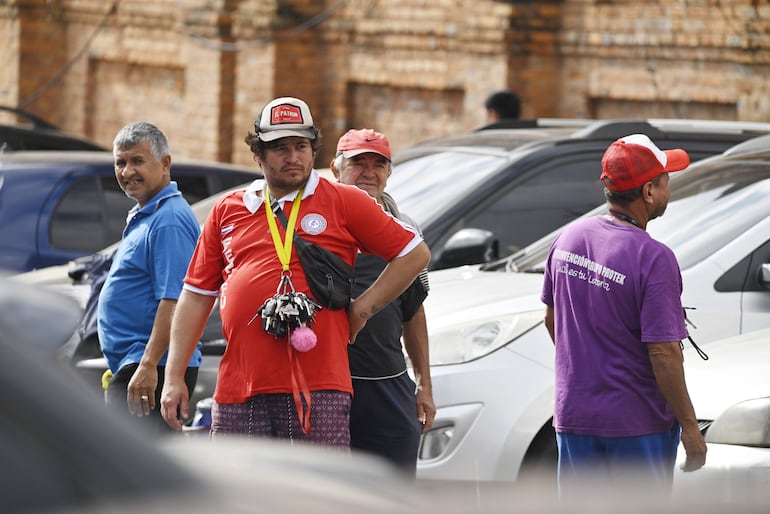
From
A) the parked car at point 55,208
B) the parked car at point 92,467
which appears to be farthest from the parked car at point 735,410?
the parked car at point 55,208

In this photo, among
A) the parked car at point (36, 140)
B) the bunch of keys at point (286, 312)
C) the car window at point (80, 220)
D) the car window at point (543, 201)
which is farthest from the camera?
the parked car at point (36, 140)

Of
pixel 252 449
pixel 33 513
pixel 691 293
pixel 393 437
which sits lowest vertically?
pixel 393 437

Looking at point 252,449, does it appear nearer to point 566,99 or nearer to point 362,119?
point 566,99

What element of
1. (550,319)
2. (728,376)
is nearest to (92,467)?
(550,319)

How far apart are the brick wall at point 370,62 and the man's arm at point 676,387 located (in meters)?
7.84

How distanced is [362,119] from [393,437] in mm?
11155

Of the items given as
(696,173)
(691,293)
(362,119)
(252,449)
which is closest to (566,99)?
(362,119)

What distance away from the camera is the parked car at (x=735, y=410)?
4.73m

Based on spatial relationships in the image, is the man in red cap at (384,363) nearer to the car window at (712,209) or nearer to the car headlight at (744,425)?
the car headlight at (744,425)

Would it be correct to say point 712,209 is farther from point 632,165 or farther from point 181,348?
point 181,348

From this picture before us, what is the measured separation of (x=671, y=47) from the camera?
12688mm

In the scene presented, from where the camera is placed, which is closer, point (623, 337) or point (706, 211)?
point (623, 337)

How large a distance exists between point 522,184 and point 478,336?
5.94 ft

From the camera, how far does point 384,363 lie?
486 centimetres
